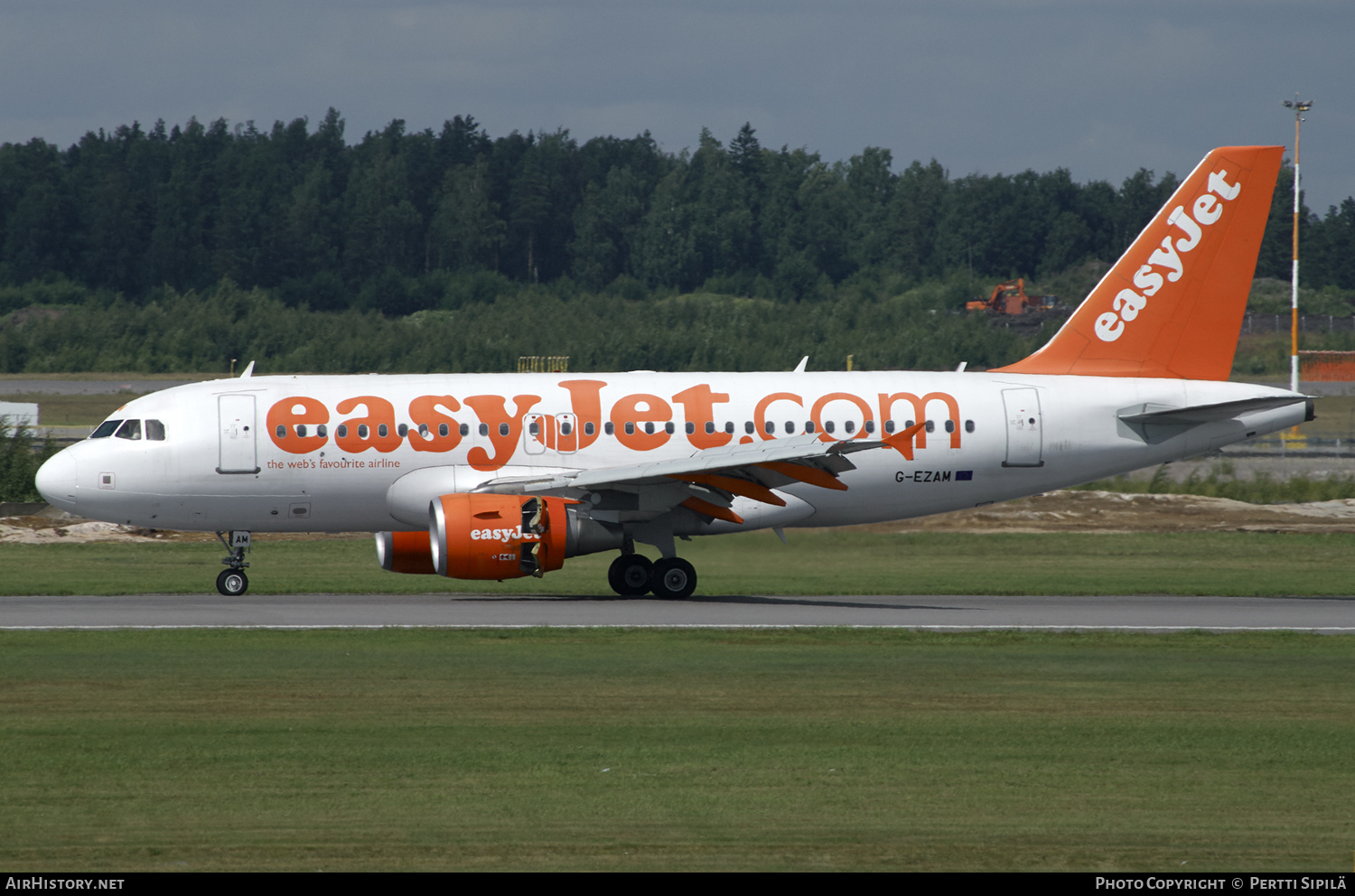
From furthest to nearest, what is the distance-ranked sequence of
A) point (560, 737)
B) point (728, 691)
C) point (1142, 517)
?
point (1142, 517)
point (728, 691)
point (560, 737)

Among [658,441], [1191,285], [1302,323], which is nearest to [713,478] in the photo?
[658,441]

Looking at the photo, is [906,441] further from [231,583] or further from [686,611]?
[231,583]

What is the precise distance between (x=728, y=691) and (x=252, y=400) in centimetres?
1430

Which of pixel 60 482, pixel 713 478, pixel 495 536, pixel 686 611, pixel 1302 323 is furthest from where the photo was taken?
pixel 1302 323

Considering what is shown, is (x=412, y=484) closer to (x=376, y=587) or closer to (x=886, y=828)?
(x=376, y=587)

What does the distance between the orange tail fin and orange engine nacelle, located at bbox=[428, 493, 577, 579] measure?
34.8 ft

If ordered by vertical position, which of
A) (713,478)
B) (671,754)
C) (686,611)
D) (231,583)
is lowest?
(686,611)

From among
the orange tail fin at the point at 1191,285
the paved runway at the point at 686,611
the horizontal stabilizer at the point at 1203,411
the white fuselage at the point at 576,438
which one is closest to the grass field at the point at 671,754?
the paved runway at the point at 686,611

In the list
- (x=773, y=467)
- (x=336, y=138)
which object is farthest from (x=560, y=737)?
(x=336, y=138)

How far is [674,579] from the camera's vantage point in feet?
93.3

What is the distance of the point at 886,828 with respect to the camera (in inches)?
456

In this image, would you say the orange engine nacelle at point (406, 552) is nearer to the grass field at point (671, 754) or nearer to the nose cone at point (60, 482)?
the nose cone at point (60, 482)

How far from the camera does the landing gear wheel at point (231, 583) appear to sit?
28.4m

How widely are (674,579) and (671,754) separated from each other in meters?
14.1
